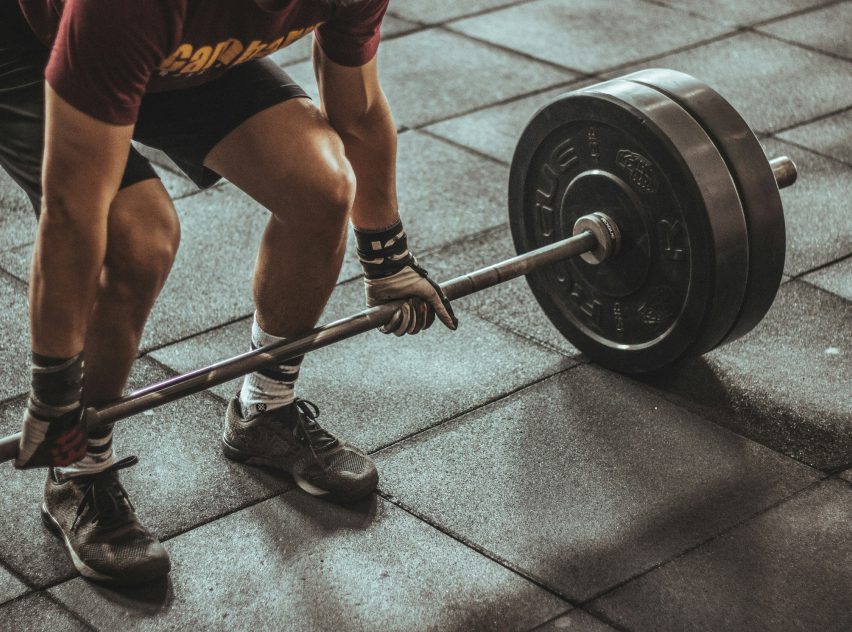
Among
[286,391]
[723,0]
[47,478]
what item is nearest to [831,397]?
[286,391]

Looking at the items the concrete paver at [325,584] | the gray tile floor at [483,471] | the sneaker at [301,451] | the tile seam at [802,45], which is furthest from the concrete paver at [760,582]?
the tile seam at [802,45]

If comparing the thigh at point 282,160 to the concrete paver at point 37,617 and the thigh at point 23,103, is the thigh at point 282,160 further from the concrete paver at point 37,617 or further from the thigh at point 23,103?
the concrete paver at point 37,617

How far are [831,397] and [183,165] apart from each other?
1.63 metres

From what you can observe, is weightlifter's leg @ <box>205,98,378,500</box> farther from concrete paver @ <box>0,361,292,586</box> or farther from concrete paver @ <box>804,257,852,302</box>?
concrete paver @ <box>804,257,852,302</box>

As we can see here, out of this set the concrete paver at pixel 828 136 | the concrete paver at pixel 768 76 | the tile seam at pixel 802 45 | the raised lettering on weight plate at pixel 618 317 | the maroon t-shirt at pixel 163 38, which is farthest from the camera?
the tile seam at pixel 802 45

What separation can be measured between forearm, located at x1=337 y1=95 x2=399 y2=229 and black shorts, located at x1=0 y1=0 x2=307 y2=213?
0.16 meters

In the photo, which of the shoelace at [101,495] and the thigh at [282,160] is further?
the shoelace at [101,495]

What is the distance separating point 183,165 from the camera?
240cm

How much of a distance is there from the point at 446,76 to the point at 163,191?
2.95 metres

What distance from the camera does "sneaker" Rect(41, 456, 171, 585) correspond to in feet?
7.53

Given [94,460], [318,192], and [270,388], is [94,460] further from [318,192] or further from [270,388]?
[318,192]

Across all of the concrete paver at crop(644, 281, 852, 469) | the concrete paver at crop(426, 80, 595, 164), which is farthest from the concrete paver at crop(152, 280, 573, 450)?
the concrete paver at crop(426, 80, 595, 164)

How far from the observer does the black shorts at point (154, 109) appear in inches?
84.4

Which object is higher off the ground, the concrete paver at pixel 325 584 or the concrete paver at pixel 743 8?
the concrete paver at pixel 743 8
